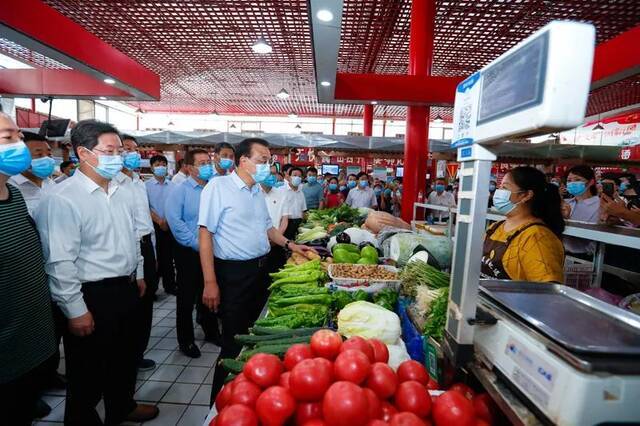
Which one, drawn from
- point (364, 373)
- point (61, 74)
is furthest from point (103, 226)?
point (61, 74)

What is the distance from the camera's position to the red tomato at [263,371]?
49.1 inches

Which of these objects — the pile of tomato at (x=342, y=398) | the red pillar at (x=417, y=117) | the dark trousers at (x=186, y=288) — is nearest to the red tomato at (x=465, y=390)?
the pile of tomato at (x=342, y=398)

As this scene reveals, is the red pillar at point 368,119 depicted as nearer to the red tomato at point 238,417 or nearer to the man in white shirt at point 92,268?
the man in white shirt at point 92,268

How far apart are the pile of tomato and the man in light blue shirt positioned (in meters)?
2.73

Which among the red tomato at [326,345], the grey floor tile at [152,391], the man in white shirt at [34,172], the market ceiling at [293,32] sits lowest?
the grey floor tile at [152,391]

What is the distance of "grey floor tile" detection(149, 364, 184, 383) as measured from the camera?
11.1 feet

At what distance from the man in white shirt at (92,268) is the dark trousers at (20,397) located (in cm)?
27

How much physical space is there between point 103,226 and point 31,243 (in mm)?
419

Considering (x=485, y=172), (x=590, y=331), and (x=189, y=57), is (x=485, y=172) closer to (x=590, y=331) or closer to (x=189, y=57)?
(x=590, y=331)

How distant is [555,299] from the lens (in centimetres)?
136

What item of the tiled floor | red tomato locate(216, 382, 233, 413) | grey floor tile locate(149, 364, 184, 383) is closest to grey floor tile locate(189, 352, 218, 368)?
the tiled floor

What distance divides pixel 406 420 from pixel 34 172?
386 centimetres

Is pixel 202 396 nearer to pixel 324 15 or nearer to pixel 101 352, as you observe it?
pixel 101 352

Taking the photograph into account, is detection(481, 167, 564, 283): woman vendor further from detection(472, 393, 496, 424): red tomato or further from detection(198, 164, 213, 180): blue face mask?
detection(198, 164, 213, 180): blue face mask
